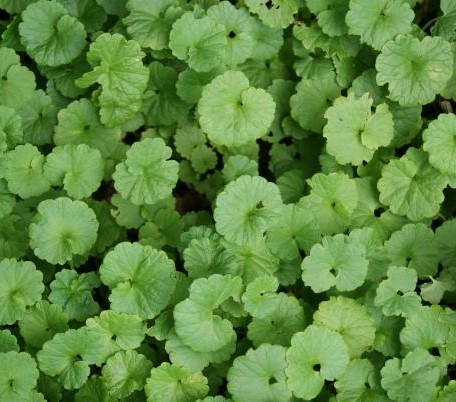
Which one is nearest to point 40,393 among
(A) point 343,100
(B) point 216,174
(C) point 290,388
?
(C) point 290,388

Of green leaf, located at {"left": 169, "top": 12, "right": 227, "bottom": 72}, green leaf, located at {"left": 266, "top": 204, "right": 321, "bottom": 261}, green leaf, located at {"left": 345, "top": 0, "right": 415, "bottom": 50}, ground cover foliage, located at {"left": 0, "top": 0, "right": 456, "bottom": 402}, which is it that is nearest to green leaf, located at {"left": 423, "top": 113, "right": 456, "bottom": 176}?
ground cover foliage, located at {"left": 0, "top": 0, "right": 456, "bottom": 402}

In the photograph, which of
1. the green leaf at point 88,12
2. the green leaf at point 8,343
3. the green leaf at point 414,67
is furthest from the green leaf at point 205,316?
the green leaf at point 88,12

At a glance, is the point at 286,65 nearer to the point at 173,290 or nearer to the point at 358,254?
the point at 358,254

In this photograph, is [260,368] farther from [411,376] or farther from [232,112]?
Answer: [232,112]

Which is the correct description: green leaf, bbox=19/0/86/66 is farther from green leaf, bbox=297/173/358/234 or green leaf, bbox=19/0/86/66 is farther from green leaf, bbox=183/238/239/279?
green leaf, bbox=297/173/358/234

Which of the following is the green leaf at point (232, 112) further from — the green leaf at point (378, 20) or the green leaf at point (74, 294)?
the green leaf at point (74, 294)
